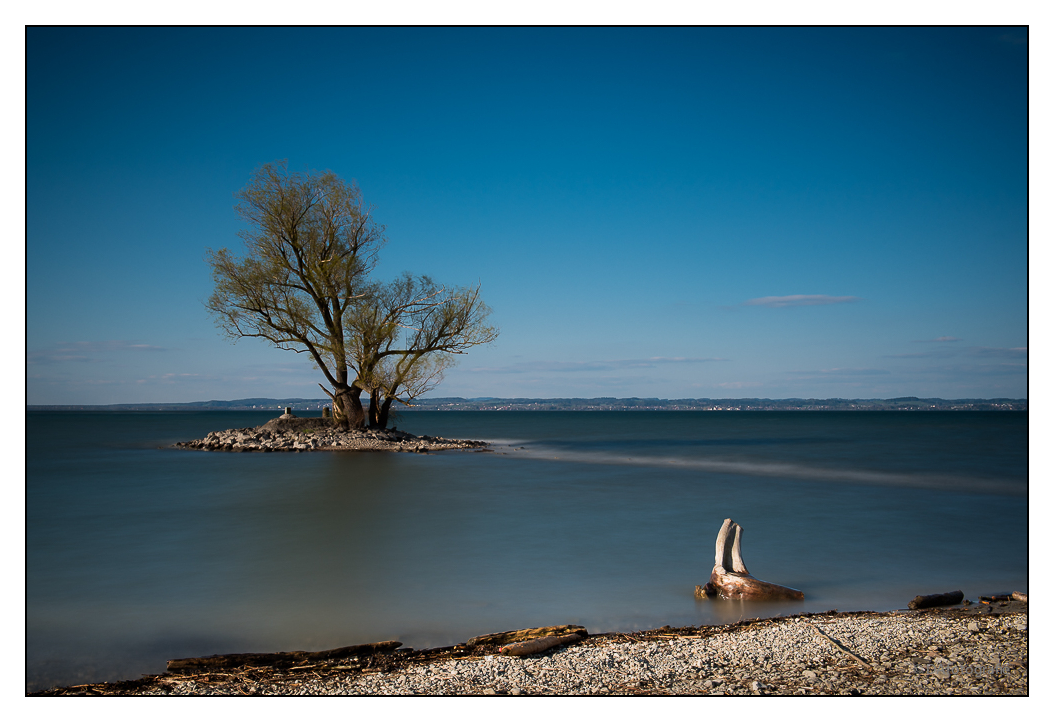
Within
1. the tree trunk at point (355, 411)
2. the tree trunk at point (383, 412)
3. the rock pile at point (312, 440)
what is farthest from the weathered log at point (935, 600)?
the tree trunk at point (383, 412)

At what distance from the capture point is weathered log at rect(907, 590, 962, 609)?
17.7ft

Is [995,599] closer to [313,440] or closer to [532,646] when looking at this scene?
[532,646]

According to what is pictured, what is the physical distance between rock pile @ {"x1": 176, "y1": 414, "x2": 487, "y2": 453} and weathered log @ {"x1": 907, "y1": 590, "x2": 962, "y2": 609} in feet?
55.5

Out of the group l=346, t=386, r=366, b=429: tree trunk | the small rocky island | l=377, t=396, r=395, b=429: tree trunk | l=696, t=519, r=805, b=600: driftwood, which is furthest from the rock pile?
l=696, t=519, r=805, b=600: driftwood

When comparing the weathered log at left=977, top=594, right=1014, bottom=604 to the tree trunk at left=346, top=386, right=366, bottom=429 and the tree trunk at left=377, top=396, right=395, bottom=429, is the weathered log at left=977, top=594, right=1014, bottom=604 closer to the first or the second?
the tree trunk at left=346, top=386, right=366, bottom=429

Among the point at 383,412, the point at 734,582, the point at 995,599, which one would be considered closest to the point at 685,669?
the point at 734,582

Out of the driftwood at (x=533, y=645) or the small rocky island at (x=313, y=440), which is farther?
the small rocky island at (x=313, y=440)

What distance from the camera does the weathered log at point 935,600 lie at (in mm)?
5410

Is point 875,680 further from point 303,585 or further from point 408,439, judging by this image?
point 408,439

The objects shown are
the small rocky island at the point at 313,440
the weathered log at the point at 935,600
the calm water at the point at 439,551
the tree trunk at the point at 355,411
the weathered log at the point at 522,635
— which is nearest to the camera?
the weathered log at the point at 522,635

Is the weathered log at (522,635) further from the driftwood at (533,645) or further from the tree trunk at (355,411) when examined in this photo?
the tree trunk at (355,411)

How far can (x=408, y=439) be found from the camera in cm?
2277

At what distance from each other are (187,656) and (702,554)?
5126mm

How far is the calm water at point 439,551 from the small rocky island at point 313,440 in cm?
547
